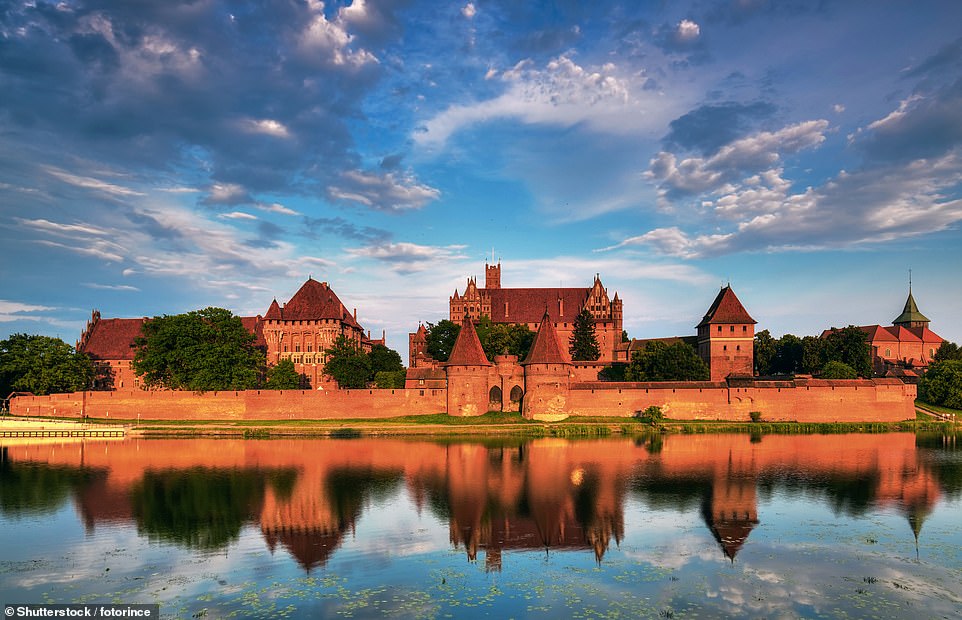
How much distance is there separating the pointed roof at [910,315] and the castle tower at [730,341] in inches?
1810

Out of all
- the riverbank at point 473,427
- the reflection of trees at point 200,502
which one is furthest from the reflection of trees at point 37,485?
the riverbank at point 473,427

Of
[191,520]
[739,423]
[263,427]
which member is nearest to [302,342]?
[263,427]

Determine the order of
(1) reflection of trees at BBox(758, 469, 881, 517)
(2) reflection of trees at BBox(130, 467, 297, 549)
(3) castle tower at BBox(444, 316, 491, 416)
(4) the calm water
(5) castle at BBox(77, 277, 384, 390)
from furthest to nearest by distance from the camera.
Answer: (5) castle at BBox(77, 277, 384, 390)
(3) castle tower at BBox(444, 316, 491, 416)
(1) reflection of trees at BBox(758, 469, 881, 517)
(2) reflection of trees at BBox(130, 467, 297, 549)
(4) the calm water

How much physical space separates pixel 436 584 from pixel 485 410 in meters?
30.8

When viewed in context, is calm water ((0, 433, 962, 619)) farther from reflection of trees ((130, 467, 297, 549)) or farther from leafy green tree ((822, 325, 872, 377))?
leafy green tree ((822, 325, 872, 377))

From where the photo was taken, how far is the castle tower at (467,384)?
4419 centimetres

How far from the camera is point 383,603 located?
12500mm

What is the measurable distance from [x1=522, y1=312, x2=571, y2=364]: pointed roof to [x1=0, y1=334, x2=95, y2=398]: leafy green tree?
3166cm

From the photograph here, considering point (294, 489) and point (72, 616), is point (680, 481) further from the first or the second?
point (72, 616)

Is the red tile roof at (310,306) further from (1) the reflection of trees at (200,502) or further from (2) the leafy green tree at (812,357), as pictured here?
(2) the leafy green tree at (812,357)

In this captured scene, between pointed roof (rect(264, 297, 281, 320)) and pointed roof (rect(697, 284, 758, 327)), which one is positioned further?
pointed roof (rect(264, 297, 281, 320))

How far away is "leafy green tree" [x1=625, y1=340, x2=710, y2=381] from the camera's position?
156ft

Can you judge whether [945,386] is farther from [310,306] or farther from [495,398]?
[310,306]

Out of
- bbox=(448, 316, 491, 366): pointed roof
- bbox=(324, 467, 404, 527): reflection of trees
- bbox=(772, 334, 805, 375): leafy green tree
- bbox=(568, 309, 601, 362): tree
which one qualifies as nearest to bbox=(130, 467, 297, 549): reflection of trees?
bbox=(324, 467, 404, 527): reflection of trees
